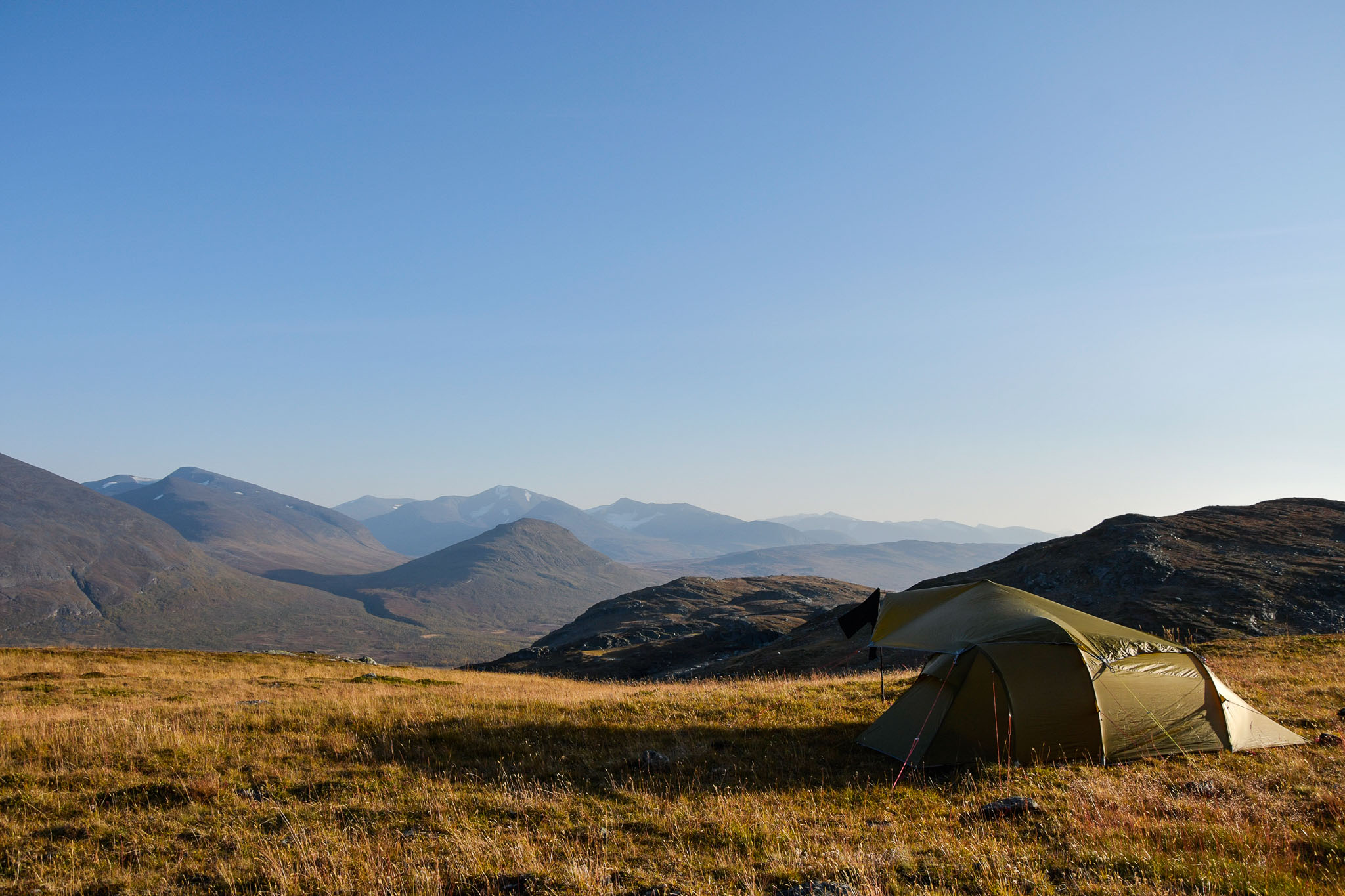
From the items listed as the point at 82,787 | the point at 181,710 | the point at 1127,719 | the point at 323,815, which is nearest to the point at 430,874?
the point at 323,815

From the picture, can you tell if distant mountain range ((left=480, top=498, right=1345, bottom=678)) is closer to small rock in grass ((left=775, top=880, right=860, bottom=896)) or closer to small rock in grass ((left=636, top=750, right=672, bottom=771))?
small rock in grass ((left=636, top=750, right=672, bottom=771))

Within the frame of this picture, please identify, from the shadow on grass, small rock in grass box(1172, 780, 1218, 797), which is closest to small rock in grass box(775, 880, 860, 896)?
the shadow on grass

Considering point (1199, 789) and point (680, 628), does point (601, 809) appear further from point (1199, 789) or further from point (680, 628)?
point (680, 628)

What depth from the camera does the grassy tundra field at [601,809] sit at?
24.1 ft

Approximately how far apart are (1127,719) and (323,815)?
13.4m

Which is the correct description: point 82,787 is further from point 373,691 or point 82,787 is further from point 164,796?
point 373,691

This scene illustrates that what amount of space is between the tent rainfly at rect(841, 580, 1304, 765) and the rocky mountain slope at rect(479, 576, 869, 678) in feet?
112

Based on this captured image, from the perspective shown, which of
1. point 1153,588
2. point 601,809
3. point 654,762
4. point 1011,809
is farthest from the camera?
point 1153,588

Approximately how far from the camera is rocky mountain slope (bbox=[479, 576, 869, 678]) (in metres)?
67.0

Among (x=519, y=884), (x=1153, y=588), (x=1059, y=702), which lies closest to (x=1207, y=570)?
(x=1153, y=588)

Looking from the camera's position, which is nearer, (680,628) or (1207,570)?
(1207,570)

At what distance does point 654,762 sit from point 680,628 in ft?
286

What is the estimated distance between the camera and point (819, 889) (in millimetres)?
6914

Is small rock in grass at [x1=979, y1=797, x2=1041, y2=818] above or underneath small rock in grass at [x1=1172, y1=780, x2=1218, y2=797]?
underneath
